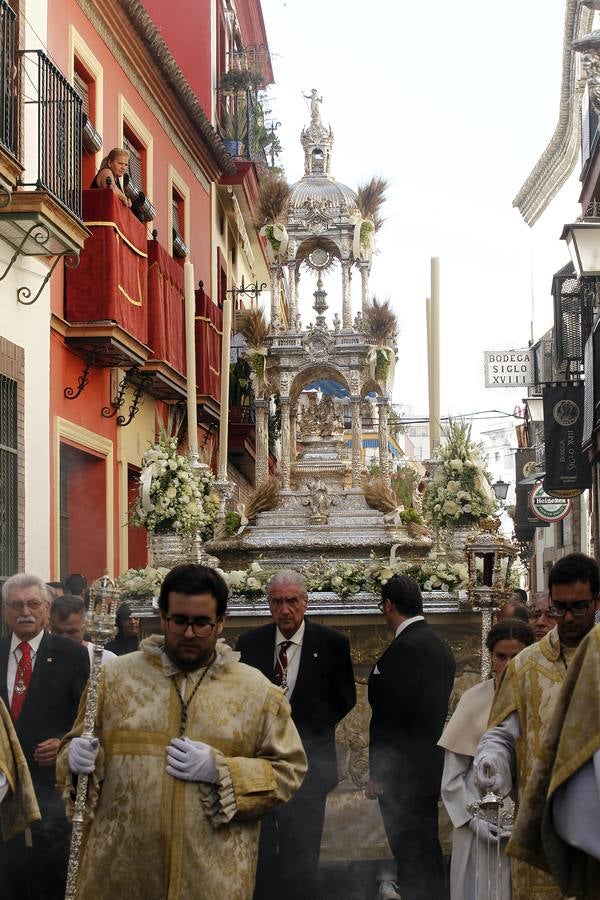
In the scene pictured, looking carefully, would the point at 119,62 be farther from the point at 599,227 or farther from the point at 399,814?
the point at 399,814

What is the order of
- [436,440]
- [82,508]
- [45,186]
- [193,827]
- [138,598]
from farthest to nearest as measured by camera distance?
[82,508], [45,186], [436,440], [138,598], [193,827]

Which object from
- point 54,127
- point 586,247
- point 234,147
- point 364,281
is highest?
point 234,147

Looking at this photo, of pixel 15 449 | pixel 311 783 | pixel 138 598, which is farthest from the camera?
pixel 15 449

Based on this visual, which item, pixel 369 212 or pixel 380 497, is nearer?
pixel 380 497

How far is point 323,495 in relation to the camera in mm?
9172

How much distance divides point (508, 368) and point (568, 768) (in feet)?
78.1

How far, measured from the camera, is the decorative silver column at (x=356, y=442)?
9.43 meters

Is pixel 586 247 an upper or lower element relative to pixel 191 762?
upper

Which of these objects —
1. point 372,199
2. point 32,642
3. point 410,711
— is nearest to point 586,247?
point 372,199

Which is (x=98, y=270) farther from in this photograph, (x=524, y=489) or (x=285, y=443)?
(x=524, y=489)

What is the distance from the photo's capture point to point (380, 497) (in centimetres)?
924

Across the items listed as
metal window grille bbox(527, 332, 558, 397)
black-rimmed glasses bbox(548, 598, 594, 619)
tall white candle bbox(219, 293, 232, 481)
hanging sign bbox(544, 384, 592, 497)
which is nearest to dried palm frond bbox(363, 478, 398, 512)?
tall white candle bbox(219, 293, 232, 481)

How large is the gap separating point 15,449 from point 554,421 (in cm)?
1225

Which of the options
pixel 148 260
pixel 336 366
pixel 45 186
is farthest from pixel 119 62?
pixel 336 366
